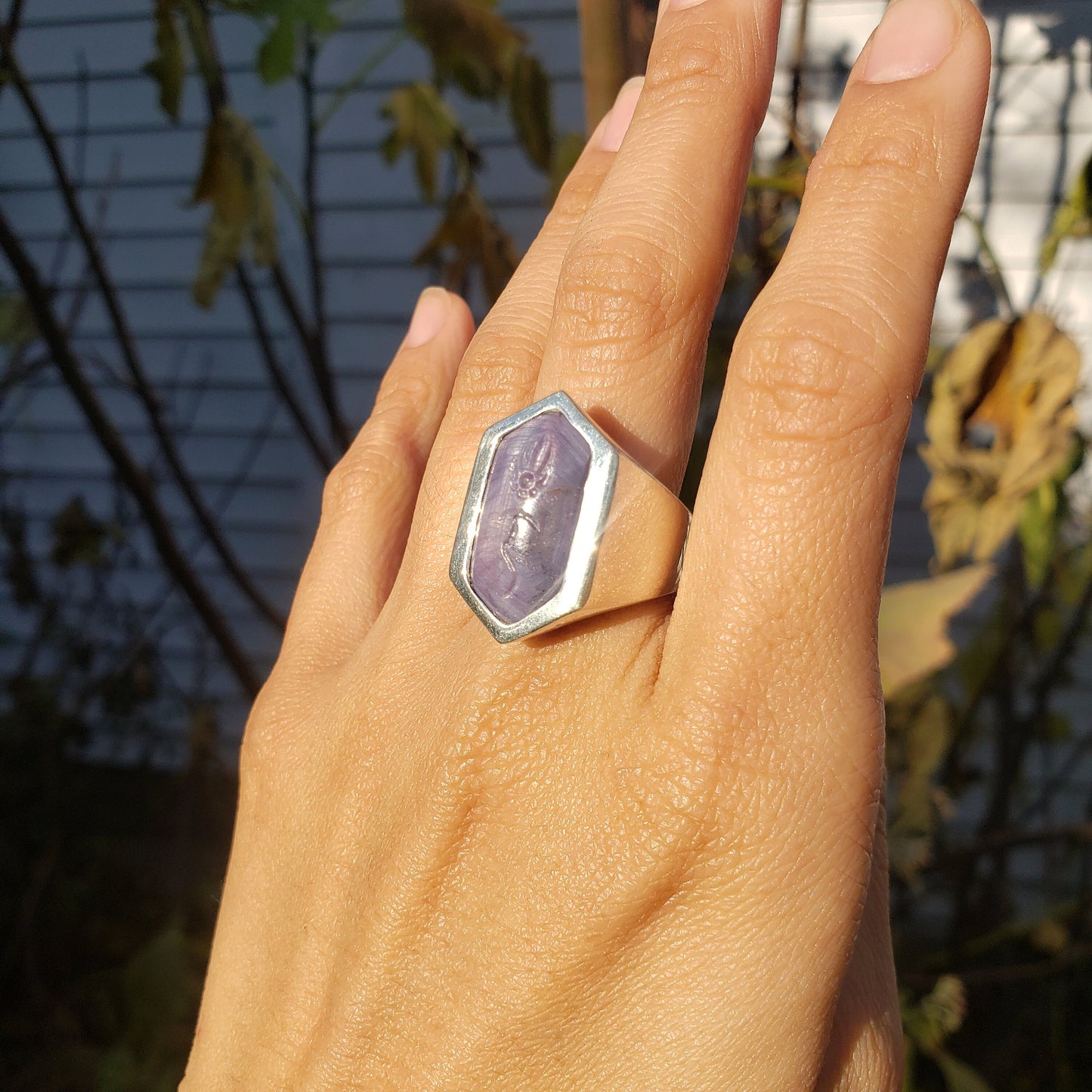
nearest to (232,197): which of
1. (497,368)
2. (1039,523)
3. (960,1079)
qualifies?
(497,368)

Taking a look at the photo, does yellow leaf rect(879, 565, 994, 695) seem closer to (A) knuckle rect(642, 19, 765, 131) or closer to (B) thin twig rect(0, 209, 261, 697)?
(A) knuckle rect(642, 19, 765, 131)

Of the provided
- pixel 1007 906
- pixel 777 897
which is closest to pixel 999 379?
pixel 777 897

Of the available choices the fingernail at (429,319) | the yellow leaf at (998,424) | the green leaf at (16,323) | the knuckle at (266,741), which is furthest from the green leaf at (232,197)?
the yellow leaf at (998,424)

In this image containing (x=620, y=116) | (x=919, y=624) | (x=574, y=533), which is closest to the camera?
(x=574, y=533)

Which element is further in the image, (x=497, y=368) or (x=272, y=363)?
(x=272, y=363)

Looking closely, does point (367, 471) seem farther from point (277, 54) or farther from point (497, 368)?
point (277, 54)

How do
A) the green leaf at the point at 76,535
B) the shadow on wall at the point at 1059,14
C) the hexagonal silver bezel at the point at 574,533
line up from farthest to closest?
the green leaf at the point at 76,535, the shadow on wall at the point at 1059,14, the hexagonal silver bezel at the point at 574,533

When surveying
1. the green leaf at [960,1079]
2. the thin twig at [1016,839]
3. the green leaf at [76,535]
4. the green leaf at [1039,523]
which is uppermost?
the green leaf at [1039,523]

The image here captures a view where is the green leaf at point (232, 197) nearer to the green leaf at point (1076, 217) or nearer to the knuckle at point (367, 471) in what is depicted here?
the knuckle at point (367, 471)
